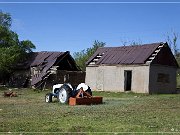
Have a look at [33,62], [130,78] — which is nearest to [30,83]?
[33,62]

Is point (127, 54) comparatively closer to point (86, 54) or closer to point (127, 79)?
point (127, 79)

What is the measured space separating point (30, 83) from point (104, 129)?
32.3 m

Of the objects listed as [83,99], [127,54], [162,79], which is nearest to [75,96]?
[83,99]

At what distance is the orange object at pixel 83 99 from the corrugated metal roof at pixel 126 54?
14.0 meters

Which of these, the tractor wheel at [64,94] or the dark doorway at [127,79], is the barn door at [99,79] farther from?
the tractor wheel at [64,94]

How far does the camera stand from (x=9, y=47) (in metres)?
43.6

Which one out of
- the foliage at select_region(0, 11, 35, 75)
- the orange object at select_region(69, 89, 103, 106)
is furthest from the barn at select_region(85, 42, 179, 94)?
the orange object at select_region(69, 89, 103, 106)

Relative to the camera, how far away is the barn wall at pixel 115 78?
108ft

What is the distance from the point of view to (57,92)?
20.8 m

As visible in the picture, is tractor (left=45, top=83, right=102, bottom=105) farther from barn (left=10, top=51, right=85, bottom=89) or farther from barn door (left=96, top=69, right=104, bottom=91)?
barn (left=10, top=51, right=85, bottom=89)

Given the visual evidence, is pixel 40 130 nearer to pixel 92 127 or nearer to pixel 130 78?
pixel 92 127

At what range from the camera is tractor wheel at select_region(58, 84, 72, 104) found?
1970 centimetres

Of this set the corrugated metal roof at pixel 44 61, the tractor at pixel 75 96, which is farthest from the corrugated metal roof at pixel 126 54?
the tractor at pixel 75 96

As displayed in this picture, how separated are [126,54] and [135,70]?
284 centimetres
